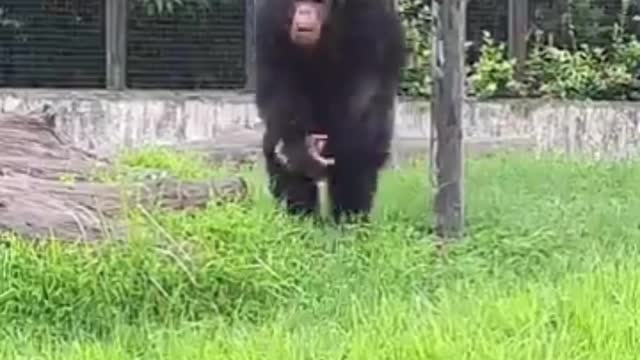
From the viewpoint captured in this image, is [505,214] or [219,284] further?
[505,214]

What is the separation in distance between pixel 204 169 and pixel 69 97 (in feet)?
9.13

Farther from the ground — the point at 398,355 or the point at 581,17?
the point at 581,17

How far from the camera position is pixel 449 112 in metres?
6.35

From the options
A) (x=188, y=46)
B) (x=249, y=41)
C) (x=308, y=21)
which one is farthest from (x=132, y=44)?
(x=308, y=21)

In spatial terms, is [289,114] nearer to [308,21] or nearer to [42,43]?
[308,21]

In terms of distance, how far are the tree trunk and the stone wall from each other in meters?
3.41

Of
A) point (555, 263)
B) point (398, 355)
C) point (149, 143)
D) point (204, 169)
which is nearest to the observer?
point (398, 355)

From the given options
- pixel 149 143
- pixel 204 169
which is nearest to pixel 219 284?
pixel 204 169

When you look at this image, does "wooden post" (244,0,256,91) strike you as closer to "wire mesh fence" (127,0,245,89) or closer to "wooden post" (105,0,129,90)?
"wire mesh fence" (127,0,245,89)

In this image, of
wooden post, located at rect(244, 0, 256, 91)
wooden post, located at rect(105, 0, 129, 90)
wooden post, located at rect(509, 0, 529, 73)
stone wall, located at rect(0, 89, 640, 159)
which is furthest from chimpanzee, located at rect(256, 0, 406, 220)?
wooden post, located at rect(509, 0, 529, 73)

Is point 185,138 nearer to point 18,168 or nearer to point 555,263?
point 18,168

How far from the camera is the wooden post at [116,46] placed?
11117 mm

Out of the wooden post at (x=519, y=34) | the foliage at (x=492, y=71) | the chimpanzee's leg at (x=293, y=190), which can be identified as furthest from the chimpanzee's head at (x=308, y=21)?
the wooden post at (x=519, y=34)

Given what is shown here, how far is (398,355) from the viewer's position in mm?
4109
